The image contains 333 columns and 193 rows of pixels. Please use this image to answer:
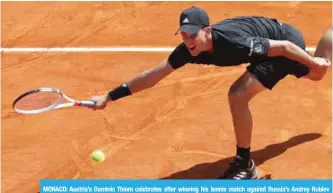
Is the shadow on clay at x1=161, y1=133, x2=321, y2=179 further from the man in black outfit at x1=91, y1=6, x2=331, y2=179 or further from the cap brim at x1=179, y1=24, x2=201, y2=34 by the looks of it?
the cap brim at x1=179, y1=24, x2=201, y2=34

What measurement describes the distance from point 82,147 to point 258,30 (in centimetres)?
253

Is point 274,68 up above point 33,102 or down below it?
above

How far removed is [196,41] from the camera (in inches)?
226

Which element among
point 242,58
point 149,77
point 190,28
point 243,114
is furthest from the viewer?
point 149,77

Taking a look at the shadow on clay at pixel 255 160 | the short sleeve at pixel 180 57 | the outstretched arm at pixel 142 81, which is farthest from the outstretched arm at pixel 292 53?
the shadow on clay at pixel 255 160

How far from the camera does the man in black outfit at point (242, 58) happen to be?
5809 mm

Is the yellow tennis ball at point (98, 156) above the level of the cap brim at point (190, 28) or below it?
below

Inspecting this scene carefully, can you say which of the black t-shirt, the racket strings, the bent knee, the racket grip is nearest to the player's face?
the black t-shirt

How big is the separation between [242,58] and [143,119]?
2.15m

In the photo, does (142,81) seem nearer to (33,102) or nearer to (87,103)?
(87,103)

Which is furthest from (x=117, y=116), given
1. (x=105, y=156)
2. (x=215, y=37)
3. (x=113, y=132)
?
(x=215, y=37)

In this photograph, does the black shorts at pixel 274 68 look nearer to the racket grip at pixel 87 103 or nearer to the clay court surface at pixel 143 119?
the clay court surface at pixel 143 119

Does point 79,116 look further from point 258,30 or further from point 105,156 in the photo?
point 258,30

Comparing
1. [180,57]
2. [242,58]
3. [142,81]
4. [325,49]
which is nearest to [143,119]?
[142,81]
